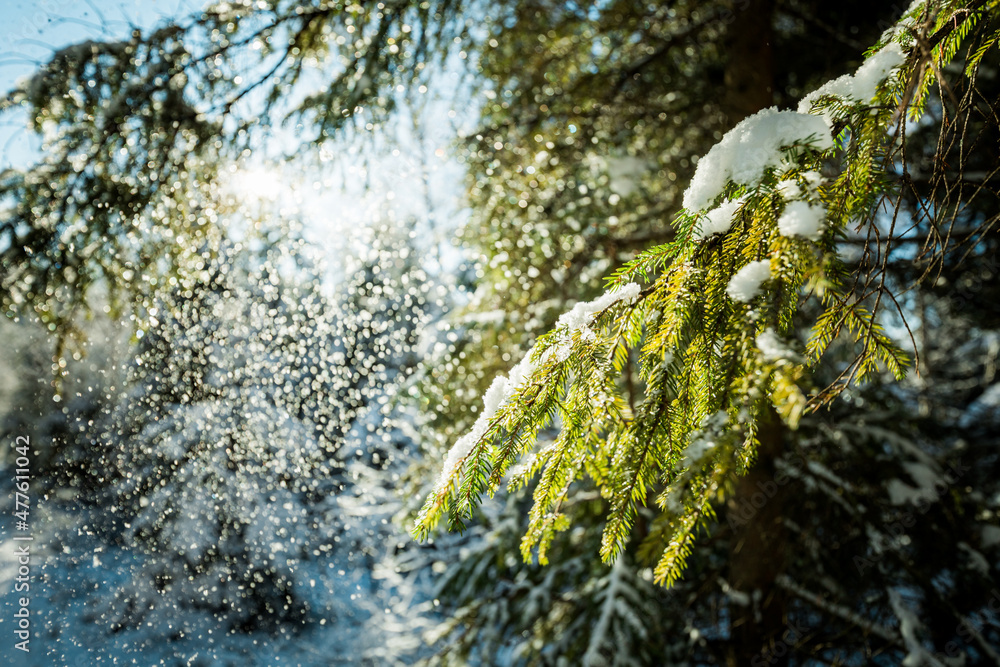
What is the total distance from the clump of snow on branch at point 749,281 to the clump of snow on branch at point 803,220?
63mm

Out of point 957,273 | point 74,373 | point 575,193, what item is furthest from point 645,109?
point 74,373

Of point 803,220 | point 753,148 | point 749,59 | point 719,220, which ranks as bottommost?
point 803,220

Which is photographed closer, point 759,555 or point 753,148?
point 753,148

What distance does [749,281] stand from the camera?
2.74 ft

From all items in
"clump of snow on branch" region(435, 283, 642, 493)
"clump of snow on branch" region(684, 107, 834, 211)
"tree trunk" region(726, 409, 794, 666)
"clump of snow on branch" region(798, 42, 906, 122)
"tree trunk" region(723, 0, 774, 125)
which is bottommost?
"tree trunk" region(726, 409, 794, 666)

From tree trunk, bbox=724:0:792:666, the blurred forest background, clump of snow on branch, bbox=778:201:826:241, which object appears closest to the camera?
clump of snow on branch, bbox=778:201:826:241

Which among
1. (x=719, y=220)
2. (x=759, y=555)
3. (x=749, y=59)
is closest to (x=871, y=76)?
(x=719, y=220)

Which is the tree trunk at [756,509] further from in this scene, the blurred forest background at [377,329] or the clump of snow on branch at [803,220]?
the clump of snow on branch at [803,220]

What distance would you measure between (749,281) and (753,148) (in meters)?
0.34

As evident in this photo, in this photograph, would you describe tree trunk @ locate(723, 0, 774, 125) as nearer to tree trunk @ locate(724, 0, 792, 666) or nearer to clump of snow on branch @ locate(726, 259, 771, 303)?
tree trunk @ locate(724, 0, 792, 666)

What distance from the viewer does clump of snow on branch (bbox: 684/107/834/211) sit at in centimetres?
95

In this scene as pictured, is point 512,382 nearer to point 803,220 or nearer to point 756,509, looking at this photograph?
point 803,220

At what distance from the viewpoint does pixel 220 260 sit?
2674 mm

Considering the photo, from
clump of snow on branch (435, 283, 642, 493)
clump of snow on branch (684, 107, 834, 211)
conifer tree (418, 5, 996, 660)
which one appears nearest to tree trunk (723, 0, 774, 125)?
conifer tree (418, 5, 996, 660)
